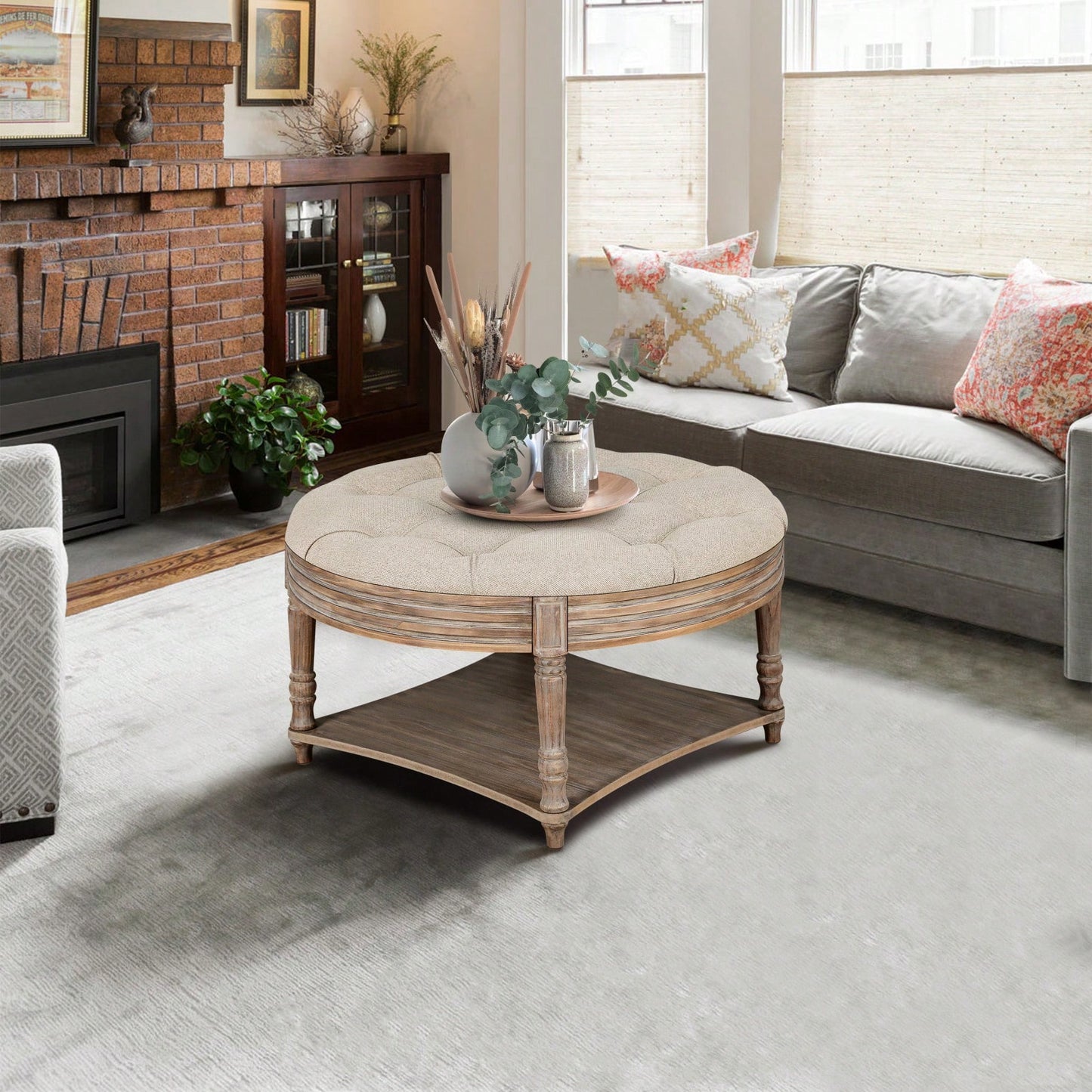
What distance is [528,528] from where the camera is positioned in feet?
8.61

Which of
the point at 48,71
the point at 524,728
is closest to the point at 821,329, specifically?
the point at 524,728

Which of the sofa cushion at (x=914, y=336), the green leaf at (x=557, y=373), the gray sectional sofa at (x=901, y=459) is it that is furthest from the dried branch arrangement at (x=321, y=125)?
the green leaf at (x=557, y=373)

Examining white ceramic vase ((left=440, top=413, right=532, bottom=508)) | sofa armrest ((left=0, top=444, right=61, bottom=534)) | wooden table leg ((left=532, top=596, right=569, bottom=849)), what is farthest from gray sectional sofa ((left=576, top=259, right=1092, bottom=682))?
sofa armrest ((left=0, top=444, right=61, bottom=534))

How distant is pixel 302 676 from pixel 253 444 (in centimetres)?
191

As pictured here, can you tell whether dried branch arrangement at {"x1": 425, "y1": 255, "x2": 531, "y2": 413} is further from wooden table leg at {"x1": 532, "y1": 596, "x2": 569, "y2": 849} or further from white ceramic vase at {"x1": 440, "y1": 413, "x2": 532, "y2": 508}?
wooden table leg at {"x1": 532, "y1": 596, "x2": 569, "y2": 849}

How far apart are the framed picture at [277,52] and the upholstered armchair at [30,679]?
9.99 ft

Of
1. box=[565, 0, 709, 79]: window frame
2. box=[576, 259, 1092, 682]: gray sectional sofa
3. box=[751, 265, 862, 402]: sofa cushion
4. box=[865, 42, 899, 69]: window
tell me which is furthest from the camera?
box=[565, 0, 709, 79]: window frame

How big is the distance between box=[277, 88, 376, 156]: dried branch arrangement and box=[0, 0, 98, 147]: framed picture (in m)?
1.27

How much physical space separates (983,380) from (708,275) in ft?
3.23

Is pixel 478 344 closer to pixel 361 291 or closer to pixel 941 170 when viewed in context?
pixel 941 170

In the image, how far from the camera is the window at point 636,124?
4902 millimetres

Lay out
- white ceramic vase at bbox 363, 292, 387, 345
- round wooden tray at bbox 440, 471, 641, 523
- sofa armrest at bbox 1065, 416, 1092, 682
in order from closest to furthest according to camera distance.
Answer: round wooden tray at bbox 440, 471, 641, 523
sofa armrest at bbox 1065, 416, 1092, 682
white ceramic vase at bbox 363, 292, 387, 345

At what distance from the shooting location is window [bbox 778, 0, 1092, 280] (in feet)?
13.3

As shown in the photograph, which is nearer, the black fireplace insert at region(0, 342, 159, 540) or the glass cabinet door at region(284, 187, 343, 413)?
the black fireplace insert at region(0, 342, 159, 540)
